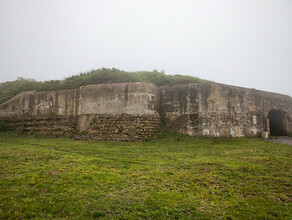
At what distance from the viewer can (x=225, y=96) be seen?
14375 millimetres

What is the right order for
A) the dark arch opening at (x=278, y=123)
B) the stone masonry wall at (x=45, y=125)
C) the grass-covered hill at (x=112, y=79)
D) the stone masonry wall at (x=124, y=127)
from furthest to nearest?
the dark arch opening at (x=278, y=123) < the grass-covered hill at (x=112, y=79) < the stone masonry wall at (x=45, y=125) < the stone masonry wall at (x=124, y=127)

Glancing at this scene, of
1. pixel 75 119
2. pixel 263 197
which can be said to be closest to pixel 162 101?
pixel 75 119

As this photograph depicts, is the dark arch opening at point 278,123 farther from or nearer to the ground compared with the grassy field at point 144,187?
Result: farther from the ground

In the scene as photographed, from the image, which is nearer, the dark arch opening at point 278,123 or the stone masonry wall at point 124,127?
the stone masonry wall at point 124,127

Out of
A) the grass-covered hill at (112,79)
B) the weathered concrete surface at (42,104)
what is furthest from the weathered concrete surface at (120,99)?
the weathered concrete surface at (42,104)

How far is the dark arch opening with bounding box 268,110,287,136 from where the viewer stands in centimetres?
1750

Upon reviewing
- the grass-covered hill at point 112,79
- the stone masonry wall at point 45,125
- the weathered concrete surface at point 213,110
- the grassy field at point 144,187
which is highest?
the grass-covered hill at point 112,79

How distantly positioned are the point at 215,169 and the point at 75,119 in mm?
11934

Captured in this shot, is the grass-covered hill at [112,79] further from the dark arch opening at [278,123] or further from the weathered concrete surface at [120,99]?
the dark arch opening at [278,123]

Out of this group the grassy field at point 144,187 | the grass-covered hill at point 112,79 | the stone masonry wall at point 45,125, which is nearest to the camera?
the grassy field at point 144,187

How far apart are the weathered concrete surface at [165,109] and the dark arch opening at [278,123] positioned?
2012mm

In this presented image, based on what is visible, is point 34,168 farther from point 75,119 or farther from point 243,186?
point 75,119

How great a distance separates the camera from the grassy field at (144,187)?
14.3 feet

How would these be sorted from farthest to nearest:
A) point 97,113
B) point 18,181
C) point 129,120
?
point 97,113
point 129,120
point 18,181
